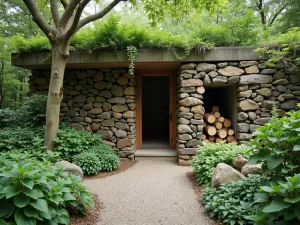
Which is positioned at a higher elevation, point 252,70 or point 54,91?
point 252,70

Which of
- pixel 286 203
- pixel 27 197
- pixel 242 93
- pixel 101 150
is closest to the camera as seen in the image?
pixel 286 203

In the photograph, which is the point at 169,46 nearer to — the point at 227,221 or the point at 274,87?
the point at 274,87

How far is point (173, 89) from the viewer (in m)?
5.79

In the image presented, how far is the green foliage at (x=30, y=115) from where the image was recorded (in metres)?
5.04

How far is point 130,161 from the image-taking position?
5.30 meters

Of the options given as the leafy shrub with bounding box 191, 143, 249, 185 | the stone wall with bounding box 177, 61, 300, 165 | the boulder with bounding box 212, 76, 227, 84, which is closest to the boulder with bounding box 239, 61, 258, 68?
the stone wall with bounding box 177, 61, 300, 165

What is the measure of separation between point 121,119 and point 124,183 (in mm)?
1954

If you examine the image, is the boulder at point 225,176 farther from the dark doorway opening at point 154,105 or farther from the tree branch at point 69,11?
the dark doorway opening at point 154,105

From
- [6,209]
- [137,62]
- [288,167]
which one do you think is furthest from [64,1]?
[288,167]

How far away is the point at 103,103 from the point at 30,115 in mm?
1727

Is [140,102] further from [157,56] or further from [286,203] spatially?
[286,203]

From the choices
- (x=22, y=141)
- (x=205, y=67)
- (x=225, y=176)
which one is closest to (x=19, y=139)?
(x=22, y=141)

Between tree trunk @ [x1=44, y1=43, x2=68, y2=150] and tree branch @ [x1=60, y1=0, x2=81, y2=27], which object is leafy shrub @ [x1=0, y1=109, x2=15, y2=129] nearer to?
tree trunk @ [x1=44, y1=43, x2=68, y2=150]

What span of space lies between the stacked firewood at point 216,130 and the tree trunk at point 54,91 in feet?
11.0
